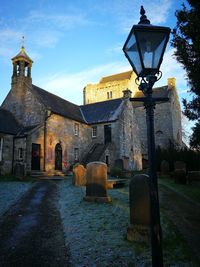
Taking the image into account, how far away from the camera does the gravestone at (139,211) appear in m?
4.91

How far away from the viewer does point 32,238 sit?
5.08 metres

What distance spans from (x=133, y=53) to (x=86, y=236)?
4120mm

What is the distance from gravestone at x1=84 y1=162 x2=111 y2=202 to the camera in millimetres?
8926

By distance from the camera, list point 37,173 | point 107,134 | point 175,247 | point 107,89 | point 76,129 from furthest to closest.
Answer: point 107,89 → point 107,134 → point 76,129 → point 37,173 → point 175,247

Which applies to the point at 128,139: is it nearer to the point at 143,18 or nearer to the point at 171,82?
the point at 171,82

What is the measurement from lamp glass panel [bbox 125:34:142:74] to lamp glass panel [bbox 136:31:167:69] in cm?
11

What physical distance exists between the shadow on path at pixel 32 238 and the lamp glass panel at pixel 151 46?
368 centimetres

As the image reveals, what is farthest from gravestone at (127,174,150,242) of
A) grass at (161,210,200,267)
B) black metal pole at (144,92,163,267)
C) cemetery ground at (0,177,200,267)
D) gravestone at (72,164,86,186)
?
gravestone at (72,164,86,186)

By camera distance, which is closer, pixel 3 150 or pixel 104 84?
pixel 3 150

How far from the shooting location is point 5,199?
9.73 metres

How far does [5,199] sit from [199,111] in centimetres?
920

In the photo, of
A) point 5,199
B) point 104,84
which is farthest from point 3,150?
point 104,84

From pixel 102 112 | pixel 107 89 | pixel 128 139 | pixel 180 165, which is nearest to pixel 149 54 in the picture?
pixel 180 165

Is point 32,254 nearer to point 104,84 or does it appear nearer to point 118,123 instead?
point 118,123
